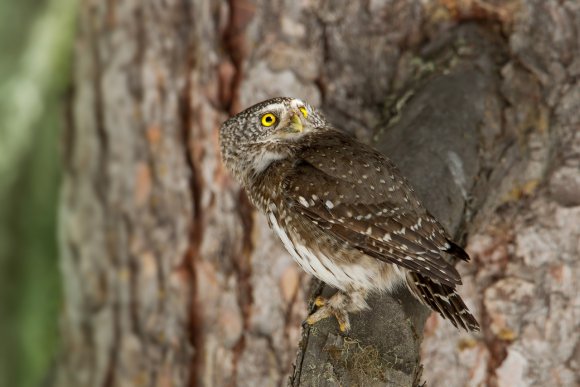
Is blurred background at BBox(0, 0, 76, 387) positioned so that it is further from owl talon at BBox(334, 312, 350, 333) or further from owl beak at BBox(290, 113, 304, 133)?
owl talon at BBox(334, 312, 350, 333)

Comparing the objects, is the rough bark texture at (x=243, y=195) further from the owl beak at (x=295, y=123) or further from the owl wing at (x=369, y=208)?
the owl beak at (x=295, y=123)

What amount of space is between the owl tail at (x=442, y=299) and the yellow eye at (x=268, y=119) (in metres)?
0.89

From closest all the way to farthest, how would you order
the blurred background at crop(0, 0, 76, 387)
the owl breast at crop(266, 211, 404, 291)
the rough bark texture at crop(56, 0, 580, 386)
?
the owl breast at crop(266, 211, 404, 291) → the rough bark texture at crop(56, 0, 580, 386) → the blurred background at crop(0, 0, 76, 387)

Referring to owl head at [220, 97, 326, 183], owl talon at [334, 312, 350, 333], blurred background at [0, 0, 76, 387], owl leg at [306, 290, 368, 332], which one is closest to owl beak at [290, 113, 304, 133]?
owl head at [220, 97, 326, 183]

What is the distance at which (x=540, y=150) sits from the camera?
3.69 metres

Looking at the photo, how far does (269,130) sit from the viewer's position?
3340 millimetres

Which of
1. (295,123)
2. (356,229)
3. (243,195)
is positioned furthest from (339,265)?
(243,195)

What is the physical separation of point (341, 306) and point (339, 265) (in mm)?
162

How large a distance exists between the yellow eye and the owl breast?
48cm

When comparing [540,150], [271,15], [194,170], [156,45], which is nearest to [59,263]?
[194,170]

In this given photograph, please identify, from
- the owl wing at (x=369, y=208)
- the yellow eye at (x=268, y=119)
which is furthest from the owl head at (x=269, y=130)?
the owl wing at (x=369, y=208)

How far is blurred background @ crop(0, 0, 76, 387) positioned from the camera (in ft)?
15.9

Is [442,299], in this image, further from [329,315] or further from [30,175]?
[30,175]

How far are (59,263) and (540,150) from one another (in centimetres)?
306
